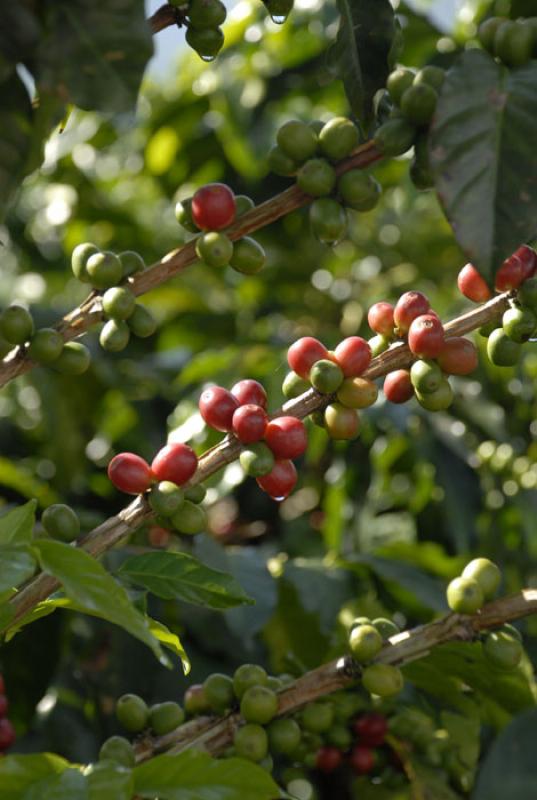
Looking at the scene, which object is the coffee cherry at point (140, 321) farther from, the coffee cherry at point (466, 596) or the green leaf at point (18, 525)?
the coffee cherry at point (466, 596)

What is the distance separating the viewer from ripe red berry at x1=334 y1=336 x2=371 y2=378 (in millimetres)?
1056

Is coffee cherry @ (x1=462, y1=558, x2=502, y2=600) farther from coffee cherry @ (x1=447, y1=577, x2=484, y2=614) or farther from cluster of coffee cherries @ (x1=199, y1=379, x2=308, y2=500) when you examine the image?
cluster of coffee cherries @ (x1=199, y1=379, x2=308, y2=500)

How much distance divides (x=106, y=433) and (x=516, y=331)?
1.69 m

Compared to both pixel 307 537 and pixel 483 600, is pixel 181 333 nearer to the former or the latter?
pixel 307 537

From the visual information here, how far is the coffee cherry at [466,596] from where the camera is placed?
106 centimetres

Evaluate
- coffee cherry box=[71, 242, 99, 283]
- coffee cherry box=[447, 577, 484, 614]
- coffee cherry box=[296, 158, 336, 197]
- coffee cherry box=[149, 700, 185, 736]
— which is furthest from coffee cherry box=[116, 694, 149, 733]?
coffee cherry box=[296, 158, 336, 197]

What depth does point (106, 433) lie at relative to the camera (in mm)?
2611

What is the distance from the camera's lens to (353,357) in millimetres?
1055

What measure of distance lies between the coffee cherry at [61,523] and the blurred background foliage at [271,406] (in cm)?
36

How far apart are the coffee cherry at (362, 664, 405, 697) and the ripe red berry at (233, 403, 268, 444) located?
249 mm

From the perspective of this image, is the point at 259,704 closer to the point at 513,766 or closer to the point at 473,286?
the point at 513,766

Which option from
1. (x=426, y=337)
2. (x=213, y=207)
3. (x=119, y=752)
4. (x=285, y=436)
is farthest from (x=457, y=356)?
(x=119, y=752)

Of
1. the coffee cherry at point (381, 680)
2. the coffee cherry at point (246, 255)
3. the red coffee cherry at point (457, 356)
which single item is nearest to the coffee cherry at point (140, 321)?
the coffee cherry at point (246, 255)

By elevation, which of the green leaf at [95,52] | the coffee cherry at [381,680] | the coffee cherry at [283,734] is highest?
the green leaf at [95,52]
